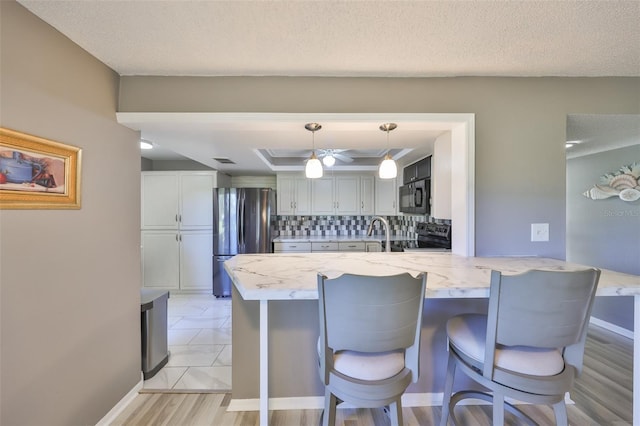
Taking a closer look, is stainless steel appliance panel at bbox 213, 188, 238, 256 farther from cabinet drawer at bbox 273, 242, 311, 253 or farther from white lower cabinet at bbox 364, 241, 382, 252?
white lower cabinet at bbox 364, 241, 382, 252

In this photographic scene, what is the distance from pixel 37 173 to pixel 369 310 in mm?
1666

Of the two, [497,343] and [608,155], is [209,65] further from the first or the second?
[608,155]

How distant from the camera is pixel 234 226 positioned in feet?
13.1

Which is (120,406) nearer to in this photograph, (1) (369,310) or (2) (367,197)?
(1) (369,310)

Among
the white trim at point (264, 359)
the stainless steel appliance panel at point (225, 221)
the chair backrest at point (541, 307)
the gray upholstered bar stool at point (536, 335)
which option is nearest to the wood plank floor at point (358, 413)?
the white trim at point (264, 359)

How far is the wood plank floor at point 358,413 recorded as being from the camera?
1598 mm

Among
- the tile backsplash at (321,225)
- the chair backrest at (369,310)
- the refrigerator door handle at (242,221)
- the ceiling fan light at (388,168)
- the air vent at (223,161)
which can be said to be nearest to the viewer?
the chair backrest at (369,310)

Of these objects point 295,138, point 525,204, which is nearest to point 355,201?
point 295,138

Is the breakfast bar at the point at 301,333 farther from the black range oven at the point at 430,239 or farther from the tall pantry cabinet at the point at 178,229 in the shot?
the tall pantry cabinet at the point at 178,229

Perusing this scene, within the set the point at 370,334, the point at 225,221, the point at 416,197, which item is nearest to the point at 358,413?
the point at 370,334

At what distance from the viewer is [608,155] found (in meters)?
2.85

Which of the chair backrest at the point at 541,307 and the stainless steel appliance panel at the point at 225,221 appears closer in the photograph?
the chair backrest at the point at 541,307

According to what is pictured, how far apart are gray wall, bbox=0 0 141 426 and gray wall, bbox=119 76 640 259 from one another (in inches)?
16.3

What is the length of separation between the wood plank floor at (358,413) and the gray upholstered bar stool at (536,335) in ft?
2.10
